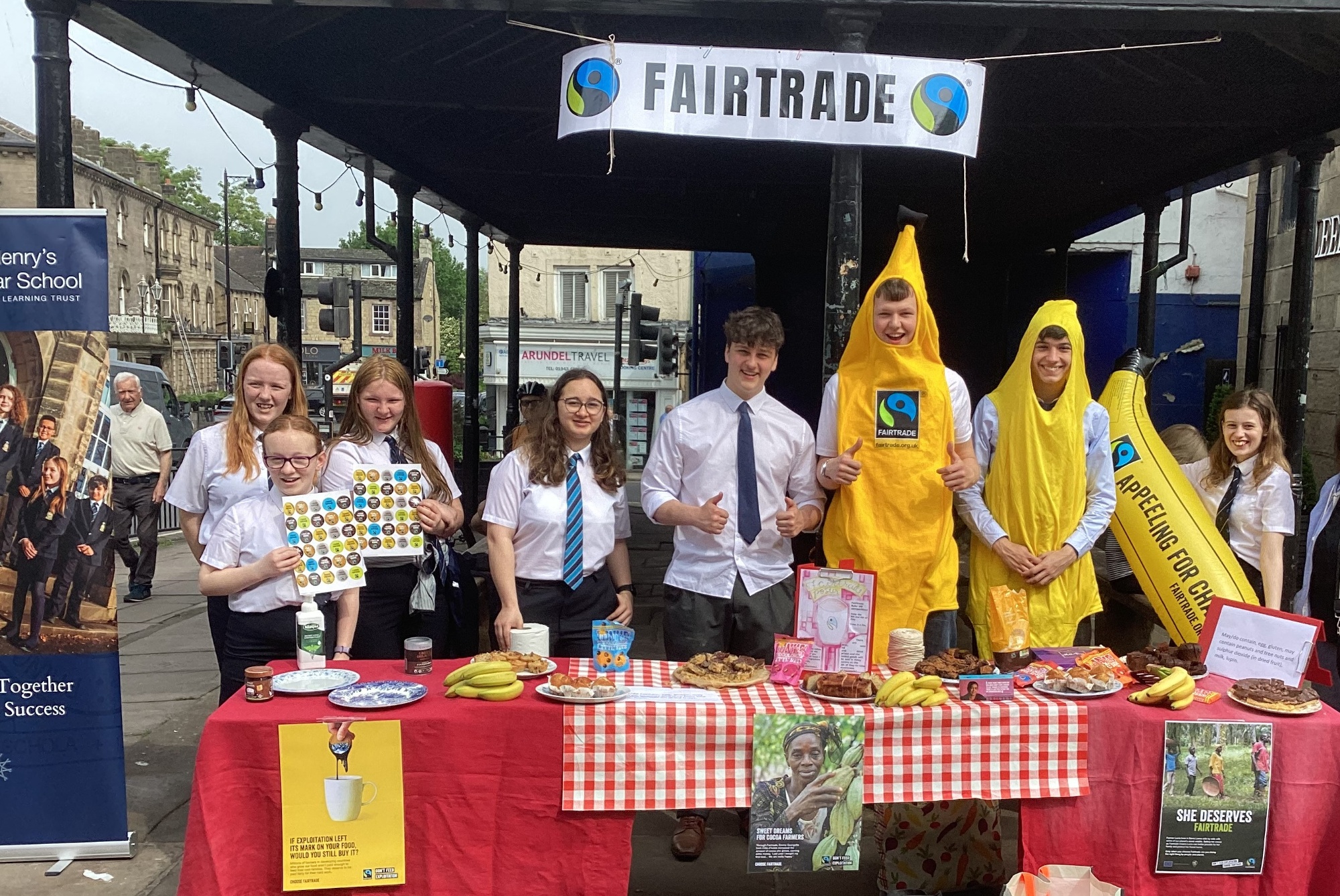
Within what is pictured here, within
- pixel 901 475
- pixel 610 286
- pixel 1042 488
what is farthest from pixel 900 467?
pixel 610 286

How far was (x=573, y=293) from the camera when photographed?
Answer: 1268 inches

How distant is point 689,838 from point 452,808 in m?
1.24

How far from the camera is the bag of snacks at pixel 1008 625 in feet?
10.2

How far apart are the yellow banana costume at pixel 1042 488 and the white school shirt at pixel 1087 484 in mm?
26

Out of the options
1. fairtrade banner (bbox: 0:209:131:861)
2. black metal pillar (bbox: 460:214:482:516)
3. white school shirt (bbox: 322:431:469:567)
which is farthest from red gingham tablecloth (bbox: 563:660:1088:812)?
black metal pillar (bbox: 460:214:482:516)

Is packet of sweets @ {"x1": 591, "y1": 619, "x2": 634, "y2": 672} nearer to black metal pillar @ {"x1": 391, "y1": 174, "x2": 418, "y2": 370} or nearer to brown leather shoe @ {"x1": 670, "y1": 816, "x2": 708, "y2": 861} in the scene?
brown leather shoe @ {"x1": 670, "y1": 816, "x2": 708, "y2": 861}

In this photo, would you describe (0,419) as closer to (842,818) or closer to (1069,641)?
(842,818)

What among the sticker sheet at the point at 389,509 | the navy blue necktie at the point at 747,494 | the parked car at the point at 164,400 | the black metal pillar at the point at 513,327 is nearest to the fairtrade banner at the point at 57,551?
the sticker sheet at the point at 389,509

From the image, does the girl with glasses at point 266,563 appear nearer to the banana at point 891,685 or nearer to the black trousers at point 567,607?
the black trousers at point 567,607

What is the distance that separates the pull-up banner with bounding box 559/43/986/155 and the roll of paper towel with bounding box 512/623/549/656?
186 cm

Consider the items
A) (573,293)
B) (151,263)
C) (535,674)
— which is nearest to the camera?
(535,674)

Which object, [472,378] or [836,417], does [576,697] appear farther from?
[472,378]

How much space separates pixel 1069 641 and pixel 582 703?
2036 millimetres

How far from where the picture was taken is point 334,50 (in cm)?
544
